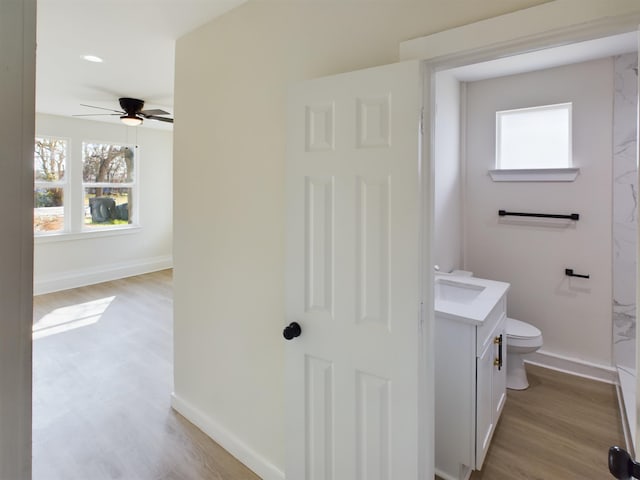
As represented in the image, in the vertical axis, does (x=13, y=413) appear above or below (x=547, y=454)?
above

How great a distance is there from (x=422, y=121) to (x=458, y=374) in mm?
1366

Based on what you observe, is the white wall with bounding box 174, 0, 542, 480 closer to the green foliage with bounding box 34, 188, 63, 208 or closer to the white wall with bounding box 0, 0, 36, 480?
the white wall with bounding box 0, 0, 36, 480

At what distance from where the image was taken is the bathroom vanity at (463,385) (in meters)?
1.91

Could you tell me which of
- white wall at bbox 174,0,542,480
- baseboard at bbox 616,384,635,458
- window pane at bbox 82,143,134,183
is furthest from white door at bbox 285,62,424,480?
window pane at bbox 82,143,134,183

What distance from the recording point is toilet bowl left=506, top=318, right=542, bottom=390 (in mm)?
2781

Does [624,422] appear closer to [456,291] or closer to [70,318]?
[456,291]

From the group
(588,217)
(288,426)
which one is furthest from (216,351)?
(588,217)

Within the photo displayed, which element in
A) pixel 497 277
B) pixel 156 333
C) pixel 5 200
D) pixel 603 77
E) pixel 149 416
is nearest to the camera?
pixel 5 200

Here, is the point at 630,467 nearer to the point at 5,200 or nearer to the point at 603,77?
the point at 5,200

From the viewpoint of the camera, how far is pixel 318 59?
1654mm

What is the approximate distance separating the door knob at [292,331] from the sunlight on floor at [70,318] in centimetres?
358

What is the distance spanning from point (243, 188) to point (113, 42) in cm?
156

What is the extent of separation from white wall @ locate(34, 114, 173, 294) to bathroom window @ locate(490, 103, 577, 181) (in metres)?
5.79

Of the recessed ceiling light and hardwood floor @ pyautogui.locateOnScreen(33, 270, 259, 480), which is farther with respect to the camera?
the recessed ceiling light
